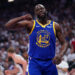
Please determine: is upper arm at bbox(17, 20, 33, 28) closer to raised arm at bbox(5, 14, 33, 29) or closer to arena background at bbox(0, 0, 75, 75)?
raised arm at bbox(5, 14, 33, 29)

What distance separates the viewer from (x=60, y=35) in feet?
14.2

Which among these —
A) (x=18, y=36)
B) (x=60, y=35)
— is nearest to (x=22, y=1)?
(x=18, y=36)

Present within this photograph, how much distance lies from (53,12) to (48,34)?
42.8 ft

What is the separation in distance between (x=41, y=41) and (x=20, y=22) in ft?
1.51

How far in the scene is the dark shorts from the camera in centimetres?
410

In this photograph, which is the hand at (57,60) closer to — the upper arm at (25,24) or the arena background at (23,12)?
the upper arm at (25,24)

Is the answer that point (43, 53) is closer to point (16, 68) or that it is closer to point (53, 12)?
point (16, 68)

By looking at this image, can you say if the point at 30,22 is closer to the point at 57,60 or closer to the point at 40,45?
the point at 40,45

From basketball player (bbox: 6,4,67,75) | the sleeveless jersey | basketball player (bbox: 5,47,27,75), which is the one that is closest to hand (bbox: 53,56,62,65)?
basketball player (bbox: 6,4,67,75)

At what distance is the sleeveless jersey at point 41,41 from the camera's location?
412 centimetres

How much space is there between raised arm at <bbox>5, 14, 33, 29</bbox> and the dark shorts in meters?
0.59

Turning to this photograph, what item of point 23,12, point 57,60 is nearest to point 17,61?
point 57,60

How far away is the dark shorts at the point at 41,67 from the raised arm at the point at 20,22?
59 cm

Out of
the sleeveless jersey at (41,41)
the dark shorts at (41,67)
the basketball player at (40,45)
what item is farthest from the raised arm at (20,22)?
the dark shorts at (41,67)
